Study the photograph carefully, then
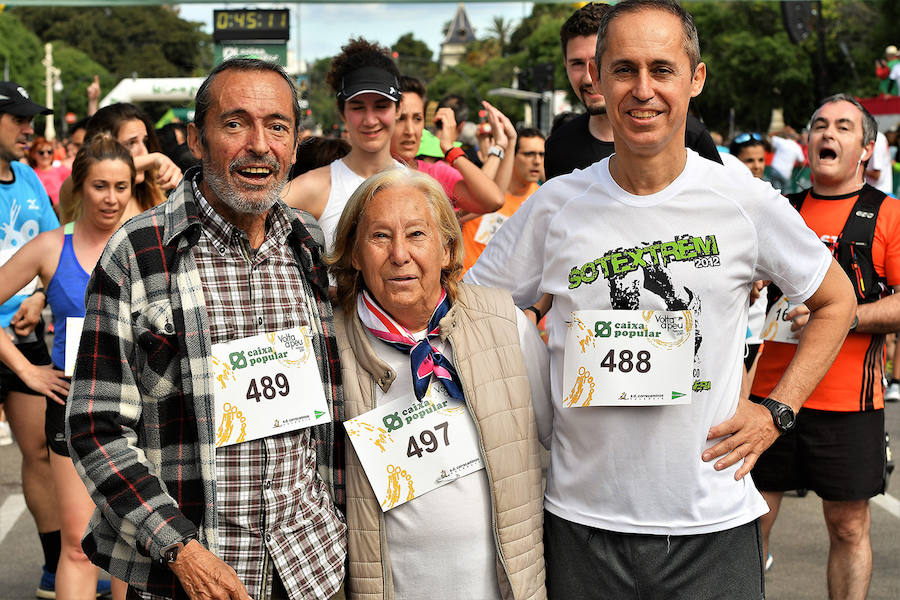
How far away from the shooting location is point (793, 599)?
4953 mm

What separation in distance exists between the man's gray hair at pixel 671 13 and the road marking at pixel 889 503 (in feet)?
14.6

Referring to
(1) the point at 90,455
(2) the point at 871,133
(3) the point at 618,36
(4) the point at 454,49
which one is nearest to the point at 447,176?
(2) the point at 871,133

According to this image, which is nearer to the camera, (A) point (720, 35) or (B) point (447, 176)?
(B) point (447, 176)

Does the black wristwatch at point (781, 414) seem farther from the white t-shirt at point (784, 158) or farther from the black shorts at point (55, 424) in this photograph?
the white t-shirt at point (784, 158)

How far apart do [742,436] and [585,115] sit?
199 cm

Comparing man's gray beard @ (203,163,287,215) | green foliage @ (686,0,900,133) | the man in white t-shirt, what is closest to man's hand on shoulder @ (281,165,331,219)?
man's gray beard @ (203,163,287,215)

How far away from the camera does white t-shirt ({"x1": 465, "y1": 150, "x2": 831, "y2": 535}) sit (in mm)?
2598

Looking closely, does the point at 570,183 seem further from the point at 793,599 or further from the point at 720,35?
the point at 720,35

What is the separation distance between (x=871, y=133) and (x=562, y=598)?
2915 millimetres

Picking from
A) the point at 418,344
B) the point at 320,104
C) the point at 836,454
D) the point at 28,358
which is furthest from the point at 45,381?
the point at 320,104

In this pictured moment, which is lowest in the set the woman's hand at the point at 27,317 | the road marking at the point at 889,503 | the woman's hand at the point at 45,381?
the road marking at the point at 889,503

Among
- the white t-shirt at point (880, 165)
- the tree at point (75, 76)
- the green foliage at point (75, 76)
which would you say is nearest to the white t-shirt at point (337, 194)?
the white t-shirt at point (880, 165)

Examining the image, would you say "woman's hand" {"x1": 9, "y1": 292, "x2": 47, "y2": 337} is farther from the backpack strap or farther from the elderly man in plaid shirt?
the backpack strap

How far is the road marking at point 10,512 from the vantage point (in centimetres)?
611
